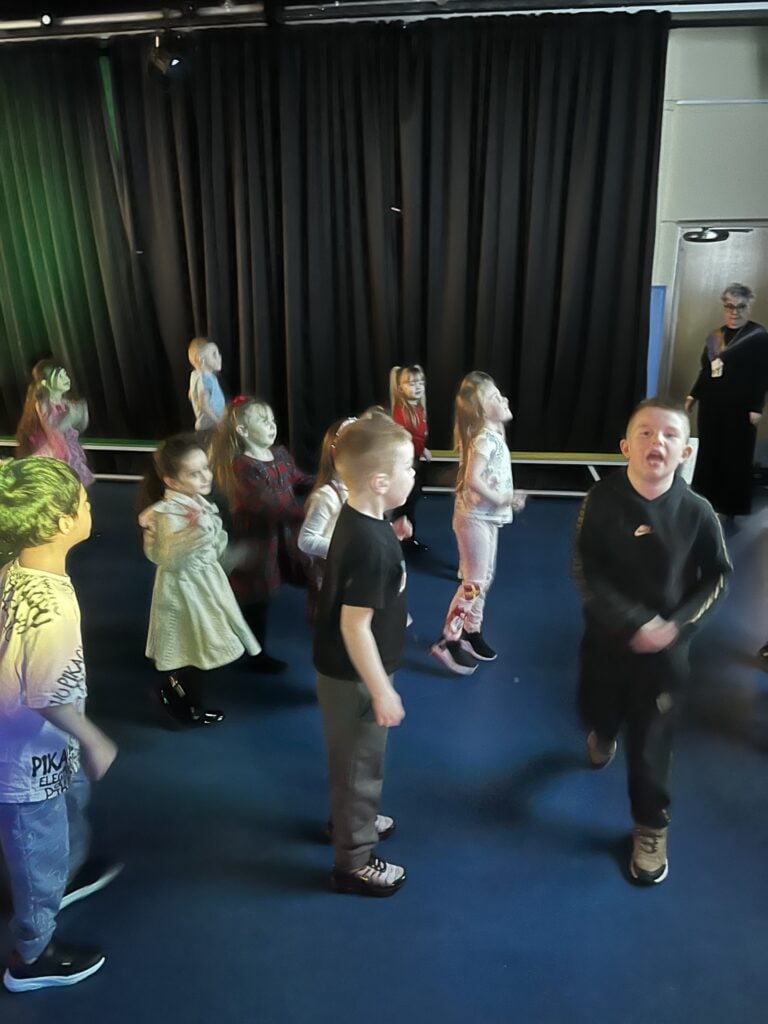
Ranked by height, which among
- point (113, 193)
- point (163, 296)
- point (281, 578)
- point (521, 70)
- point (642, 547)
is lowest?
point (281, 578)

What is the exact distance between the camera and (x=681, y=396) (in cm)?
584

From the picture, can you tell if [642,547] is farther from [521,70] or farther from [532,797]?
[521,70]

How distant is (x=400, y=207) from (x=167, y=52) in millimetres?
1755

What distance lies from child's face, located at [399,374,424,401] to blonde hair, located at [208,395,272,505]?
51.6 inches

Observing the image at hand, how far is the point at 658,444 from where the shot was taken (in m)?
1.84

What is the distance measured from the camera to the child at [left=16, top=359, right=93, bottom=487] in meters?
3.70

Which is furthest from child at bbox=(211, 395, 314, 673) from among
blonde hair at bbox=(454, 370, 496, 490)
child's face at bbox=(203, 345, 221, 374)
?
child's face at bbox=(203, 345, 221, 374)

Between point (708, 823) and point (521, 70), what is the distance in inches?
187

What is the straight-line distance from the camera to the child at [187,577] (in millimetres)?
2555

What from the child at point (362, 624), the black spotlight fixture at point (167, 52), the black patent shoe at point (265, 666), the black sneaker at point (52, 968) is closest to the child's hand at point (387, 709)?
the child at point (362, 624)

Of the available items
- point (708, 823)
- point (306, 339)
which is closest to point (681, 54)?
point (306, 339)

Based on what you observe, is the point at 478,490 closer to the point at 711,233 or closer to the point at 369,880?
the point at 369,880

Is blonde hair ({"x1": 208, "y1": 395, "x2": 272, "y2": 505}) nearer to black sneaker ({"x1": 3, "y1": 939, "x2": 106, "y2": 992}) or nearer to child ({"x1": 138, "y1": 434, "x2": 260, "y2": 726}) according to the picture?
child ({"x1": 138, "y1": 434, "x2": 260, "y2": 726})

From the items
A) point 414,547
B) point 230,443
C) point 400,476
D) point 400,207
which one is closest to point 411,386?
point 414,547
